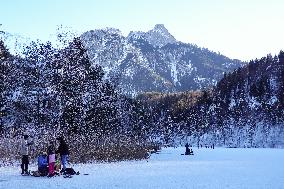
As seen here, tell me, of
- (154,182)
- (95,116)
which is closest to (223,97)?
(95,116)

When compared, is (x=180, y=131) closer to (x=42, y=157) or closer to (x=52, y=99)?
(x=52, y=99)

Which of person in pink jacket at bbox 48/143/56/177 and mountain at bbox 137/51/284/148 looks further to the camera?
mountain at bbox 137/51/284/148

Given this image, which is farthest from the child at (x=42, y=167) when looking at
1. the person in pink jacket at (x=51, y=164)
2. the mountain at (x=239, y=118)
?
the mountain at (x=239, y=118)

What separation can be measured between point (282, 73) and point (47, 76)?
15122cm

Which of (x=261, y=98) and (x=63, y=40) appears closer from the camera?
(x=63, y=40)

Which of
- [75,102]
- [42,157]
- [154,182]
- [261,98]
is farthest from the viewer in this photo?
[261,98]

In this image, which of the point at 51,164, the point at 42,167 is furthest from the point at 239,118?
the point at 42,167

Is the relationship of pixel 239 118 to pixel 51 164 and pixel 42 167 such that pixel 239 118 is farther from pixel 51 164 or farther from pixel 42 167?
pixel 42 167

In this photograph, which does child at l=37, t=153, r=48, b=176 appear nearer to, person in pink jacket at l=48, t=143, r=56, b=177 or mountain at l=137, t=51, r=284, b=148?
person in pink jacket at l=48, t=143, r=56, b=177

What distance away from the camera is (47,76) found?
4703cm

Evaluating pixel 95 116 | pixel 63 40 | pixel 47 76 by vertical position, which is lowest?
pixel 95 116

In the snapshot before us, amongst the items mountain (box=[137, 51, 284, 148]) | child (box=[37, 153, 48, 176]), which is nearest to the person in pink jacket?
child (box=[37, 153, 48, 176])

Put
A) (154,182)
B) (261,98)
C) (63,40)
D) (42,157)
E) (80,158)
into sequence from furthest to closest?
1. (261,98)
2. (63,40)
3. (80,158)
4. (42,157)
5. (154,182)

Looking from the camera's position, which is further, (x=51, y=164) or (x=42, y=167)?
(x=51, y=164)
